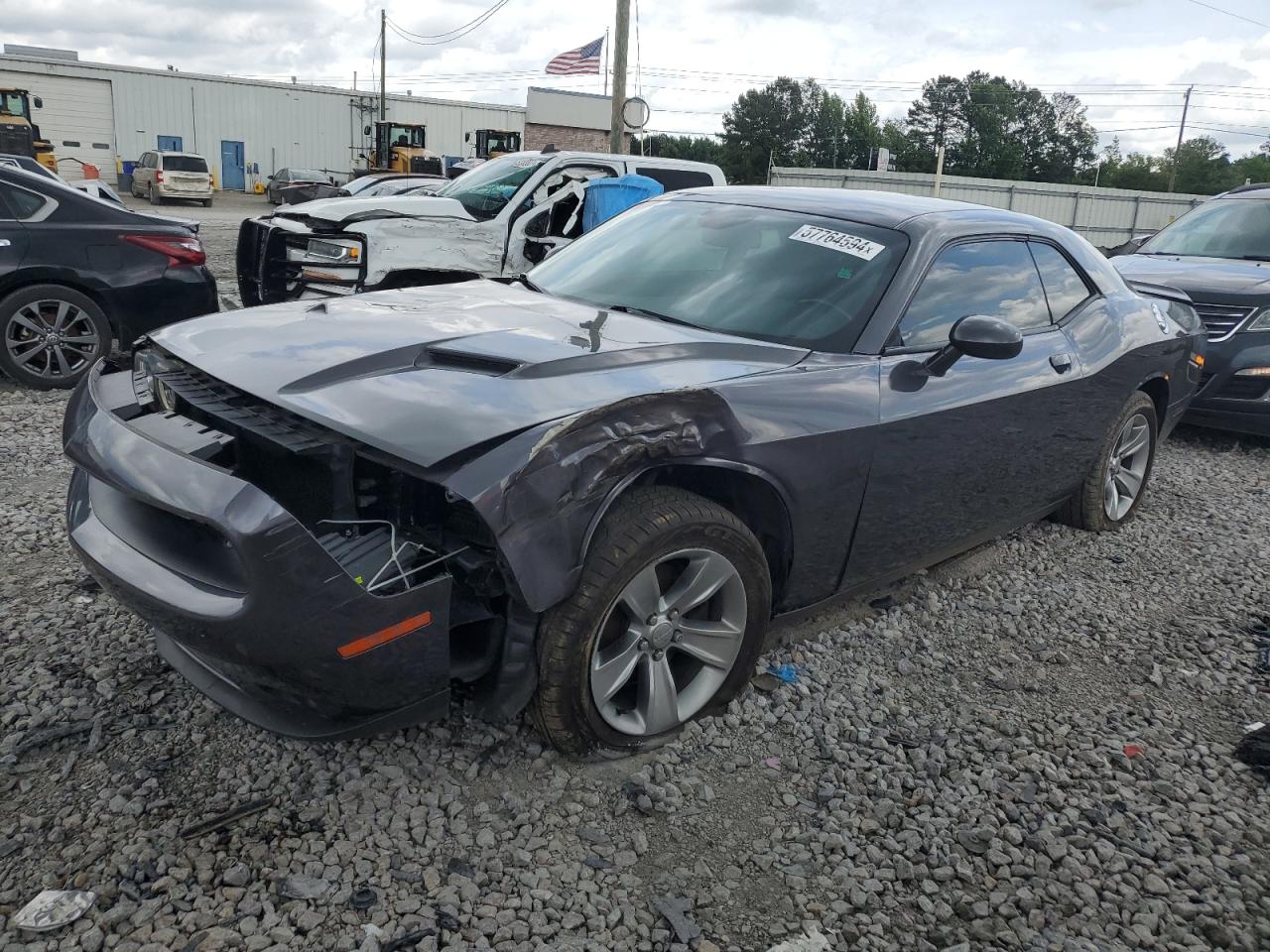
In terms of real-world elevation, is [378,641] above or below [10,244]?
below

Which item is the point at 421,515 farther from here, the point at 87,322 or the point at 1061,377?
the point at 87,322

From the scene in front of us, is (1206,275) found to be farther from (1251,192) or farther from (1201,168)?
(1201,168)

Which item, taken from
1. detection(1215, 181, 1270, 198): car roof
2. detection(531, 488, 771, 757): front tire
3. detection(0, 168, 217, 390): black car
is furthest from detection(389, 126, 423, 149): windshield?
detection(531, 488, 771, 757): front tire

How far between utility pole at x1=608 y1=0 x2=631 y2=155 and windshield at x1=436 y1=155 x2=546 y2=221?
897 cm

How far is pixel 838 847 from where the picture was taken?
8.47ft

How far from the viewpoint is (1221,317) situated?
276 inches

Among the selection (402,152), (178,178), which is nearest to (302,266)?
(178,178)

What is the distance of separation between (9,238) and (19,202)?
28 centimetres

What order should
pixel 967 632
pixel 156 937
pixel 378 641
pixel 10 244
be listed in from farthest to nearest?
1. pixel 10 244
2. pixel 967 632
3. pixel 378 641
4. pixel 156 937

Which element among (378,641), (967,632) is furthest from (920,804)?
(378,641)

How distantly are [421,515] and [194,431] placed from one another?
2.12ft

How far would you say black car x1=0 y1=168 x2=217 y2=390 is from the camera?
6434 mm

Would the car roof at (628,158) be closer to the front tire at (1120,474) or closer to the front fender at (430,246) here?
the front fender at (430,246)

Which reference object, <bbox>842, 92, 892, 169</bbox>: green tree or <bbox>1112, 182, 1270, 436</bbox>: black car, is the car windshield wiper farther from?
<bbox>842, 92, 892, 169</bbox>: green tree
